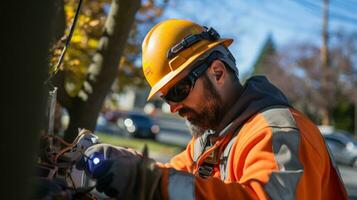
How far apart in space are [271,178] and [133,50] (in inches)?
303

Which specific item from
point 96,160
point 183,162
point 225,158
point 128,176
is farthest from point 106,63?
point 128,176

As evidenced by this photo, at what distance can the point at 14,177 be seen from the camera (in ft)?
3.56

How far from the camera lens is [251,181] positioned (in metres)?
1.99

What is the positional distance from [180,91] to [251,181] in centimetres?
70

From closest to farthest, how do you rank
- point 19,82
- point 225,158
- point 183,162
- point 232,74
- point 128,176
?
1. point 19,82
2. point 128,176
3. point 225,158
4. point 232,74
5. point 183,162

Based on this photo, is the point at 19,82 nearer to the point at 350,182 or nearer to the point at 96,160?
the point at 96,160

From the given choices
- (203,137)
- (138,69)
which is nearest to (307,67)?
(138,69)

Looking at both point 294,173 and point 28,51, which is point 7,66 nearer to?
point 28,51

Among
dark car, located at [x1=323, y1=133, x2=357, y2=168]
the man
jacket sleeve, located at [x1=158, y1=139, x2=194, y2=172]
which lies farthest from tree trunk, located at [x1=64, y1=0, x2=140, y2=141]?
dark car, located at [x1=323, y1=133, x2=357, y2=168]

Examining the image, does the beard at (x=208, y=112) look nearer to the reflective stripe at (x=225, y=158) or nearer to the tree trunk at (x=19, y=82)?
the reflective stripe at (x=225, y=158)

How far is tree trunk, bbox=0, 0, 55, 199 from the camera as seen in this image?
107 centimetres

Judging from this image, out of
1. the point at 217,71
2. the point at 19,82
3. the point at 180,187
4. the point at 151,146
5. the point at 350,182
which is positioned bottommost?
the point at 151,146

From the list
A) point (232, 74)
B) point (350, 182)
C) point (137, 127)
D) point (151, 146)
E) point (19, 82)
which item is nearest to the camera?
point (19, 82)

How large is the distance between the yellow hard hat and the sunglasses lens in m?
0.02
